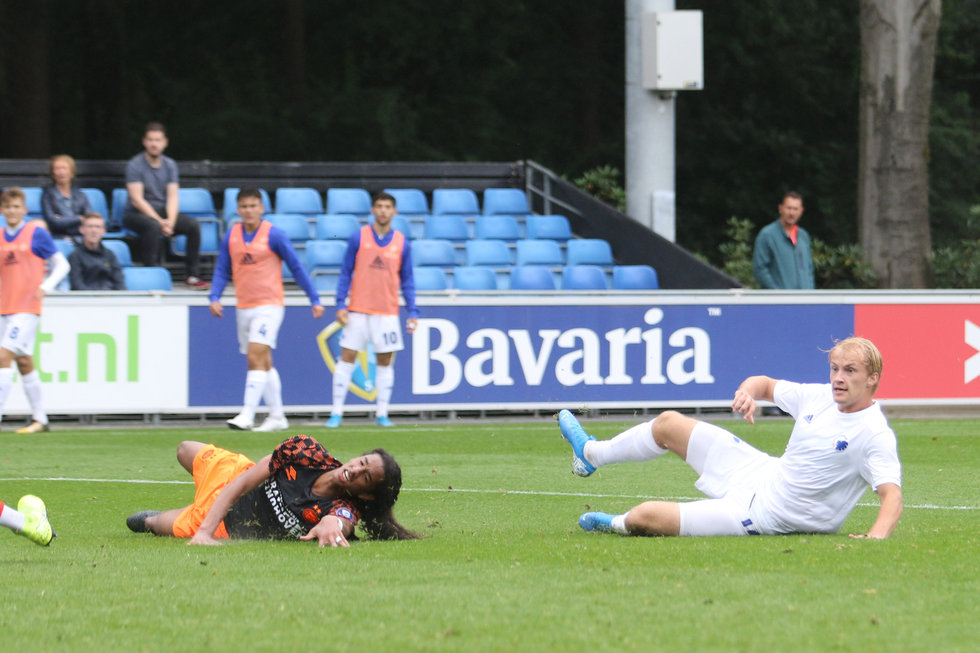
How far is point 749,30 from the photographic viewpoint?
3269cm

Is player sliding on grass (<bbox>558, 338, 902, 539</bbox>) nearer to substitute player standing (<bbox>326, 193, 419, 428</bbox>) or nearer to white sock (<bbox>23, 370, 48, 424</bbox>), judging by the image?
substitute player standing (<bbox>326, 193, 419, 428</bbox>)

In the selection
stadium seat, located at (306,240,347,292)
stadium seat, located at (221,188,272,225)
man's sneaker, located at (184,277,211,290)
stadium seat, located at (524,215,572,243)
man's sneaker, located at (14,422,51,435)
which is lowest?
man's sneaker, located at (14,422,51,435)

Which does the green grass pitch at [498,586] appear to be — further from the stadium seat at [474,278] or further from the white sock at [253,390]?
the stadium seat at [474,278]

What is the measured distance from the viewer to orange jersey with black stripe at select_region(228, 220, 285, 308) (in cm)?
1471

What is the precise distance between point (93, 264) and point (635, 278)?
6580mm

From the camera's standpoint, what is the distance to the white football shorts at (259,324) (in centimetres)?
1463

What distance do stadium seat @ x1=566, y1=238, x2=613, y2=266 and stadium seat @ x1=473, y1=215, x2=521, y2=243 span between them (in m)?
0.89

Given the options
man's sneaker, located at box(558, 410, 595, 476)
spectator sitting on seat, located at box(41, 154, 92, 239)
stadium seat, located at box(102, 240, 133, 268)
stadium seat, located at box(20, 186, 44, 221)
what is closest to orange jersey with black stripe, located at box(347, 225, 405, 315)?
stadium seat, located at box(102, 240, 133, 268)

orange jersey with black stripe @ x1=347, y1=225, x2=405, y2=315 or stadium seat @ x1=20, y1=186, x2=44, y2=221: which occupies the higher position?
stadium seat @ x1=20, y1=186, x2=44, y2=221

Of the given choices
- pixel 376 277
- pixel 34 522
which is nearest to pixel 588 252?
pixel 376 277

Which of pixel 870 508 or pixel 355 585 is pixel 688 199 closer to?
pixel 870 508

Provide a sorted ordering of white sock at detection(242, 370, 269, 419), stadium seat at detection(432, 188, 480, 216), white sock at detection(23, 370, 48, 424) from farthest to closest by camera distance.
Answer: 1. stadium seat at detection(432, 188, 480, 216)
2. white sock at detection(242, 370, 269, 419)
3. white sock at detection(23, 370, 48, 424)

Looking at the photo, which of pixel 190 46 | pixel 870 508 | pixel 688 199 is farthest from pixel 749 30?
pixel 870 508

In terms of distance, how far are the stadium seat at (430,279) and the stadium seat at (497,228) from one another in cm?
219
